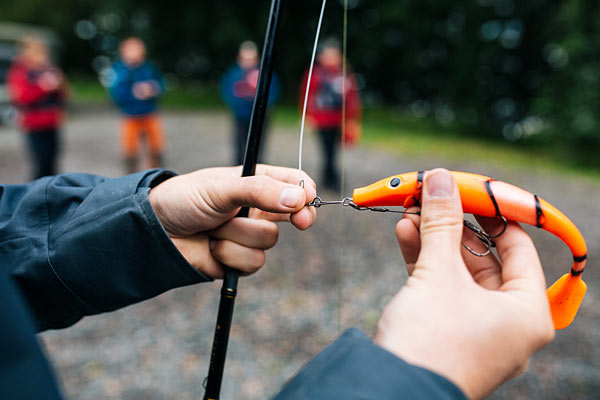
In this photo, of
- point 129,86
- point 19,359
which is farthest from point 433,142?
point 19,359

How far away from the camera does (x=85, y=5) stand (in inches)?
1187

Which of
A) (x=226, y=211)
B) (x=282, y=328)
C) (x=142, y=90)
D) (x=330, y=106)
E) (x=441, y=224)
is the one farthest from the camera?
(x=142, y=90)

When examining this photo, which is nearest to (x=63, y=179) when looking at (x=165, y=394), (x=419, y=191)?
(x=419, y=191)

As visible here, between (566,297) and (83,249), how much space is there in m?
1.44

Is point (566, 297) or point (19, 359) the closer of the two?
point (19, 359)

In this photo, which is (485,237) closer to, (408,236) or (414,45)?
(408,236)

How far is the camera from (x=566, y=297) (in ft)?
4.25

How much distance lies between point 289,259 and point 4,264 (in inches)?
149

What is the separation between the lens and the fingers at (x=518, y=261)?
1070 mm

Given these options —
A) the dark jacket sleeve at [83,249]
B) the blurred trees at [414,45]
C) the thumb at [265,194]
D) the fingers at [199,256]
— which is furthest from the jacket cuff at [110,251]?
the blurred trees at [414,45]

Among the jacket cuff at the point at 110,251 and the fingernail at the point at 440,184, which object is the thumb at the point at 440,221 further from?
the jacket cuff at the point at 110,251

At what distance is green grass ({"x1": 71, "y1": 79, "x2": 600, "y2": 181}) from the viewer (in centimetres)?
1042

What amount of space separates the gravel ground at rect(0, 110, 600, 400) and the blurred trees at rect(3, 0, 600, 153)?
26.5ft

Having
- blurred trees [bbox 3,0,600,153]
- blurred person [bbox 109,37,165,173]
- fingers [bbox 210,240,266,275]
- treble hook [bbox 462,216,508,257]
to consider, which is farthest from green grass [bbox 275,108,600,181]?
treble hook [bbox 462,216,508,257]
